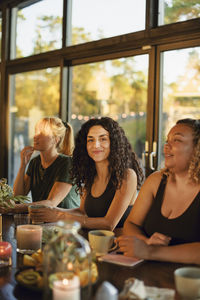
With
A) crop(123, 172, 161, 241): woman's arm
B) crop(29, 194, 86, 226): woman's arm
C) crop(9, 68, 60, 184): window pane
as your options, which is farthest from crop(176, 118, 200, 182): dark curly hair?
crop(9, 68, 60, 184): window pane

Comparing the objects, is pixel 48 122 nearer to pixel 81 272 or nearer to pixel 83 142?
pixel 83 142

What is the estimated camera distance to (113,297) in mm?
1071

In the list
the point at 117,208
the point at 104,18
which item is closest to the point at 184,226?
the point at 117,208

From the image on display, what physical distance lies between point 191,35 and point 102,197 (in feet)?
5.03

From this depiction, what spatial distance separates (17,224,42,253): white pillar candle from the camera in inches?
66.9

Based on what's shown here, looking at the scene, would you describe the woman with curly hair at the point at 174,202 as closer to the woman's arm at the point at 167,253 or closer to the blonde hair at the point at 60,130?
the woman's arm at the point at 167,253

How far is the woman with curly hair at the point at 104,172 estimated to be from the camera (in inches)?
95.3

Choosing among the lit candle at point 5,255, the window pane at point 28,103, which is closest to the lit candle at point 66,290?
the lit candle at point 5,255

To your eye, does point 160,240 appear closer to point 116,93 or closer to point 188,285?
point 188,285

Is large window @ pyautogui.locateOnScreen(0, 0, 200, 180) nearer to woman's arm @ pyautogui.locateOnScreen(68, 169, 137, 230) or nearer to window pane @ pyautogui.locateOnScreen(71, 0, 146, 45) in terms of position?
window pane @ pyautogui.locateOnScreen(71, 0, 146, 45)

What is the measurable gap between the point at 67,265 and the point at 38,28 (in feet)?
13.8

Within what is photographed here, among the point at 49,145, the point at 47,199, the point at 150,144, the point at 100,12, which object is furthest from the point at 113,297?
the point at 100,12

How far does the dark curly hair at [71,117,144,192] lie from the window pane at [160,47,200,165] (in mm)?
873

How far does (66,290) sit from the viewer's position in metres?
1.08
